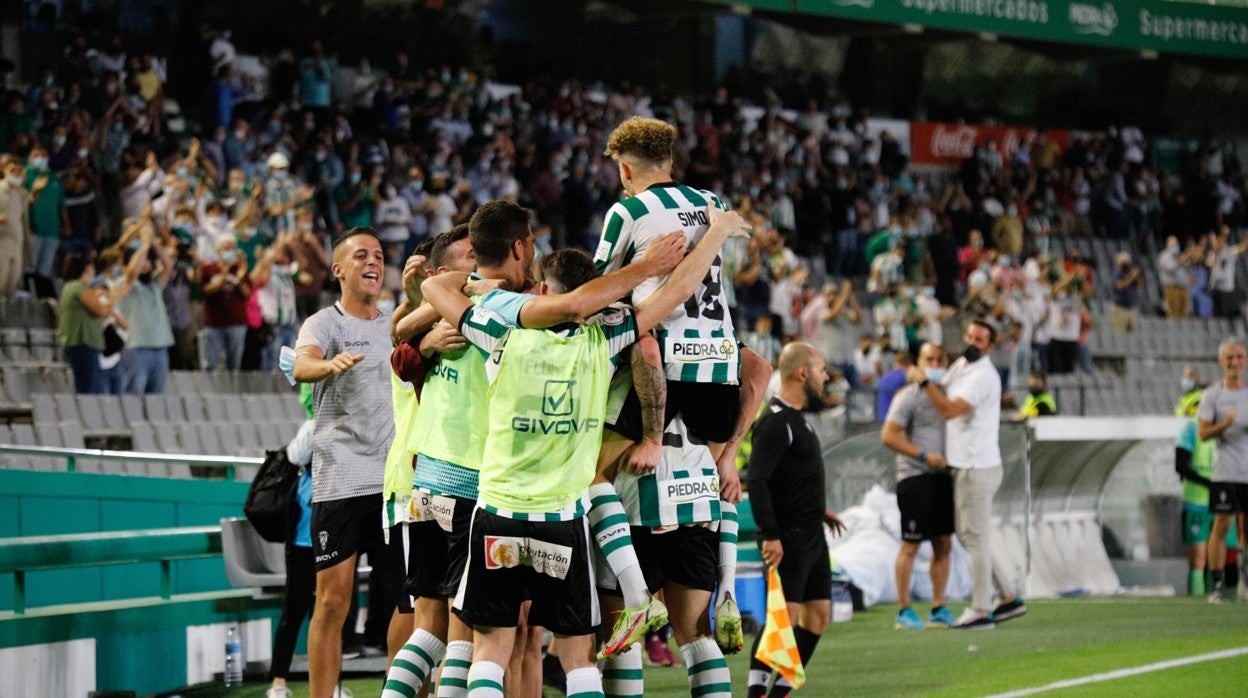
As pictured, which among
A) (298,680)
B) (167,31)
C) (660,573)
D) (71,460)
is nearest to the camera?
(660,573)

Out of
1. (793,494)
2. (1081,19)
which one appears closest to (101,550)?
(793,494)

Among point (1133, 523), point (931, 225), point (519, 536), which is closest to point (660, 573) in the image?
point (519, 536)

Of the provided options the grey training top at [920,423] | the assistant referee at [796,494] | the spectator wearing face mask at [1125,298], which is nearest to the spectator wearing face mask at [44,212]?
the grey training top at [920,423]

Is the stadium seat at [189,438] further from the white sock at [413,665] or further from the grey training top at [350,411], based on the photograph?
the white sock at [413,665]

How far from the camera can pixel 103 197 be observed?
17.9m

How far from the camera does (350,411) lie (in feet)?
25.0

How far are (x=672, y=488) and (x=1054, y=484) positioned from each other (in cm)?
1051

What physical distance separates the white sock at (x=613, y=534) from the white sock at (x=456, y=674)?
0.57 metres

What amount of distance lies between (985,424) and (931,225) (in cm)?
1653

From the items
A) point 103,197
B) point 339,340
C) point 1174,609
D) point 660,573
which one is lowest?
point 1174,609

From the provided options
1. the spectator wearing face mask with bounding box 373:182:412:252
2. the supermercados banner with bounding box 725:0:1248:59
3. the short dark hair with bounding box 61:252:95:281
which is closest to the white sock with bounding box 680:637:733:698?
the short dark hair with bounding box 61:252:95:281

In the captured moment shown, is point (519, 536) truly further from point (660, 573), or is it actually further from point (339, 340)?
point (339, 340)

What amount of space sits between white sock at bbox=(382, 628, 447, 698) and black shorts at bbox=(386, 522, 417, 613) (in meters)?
0.23

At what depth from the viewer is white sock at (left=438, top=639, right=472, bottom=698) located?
605 centimetres
